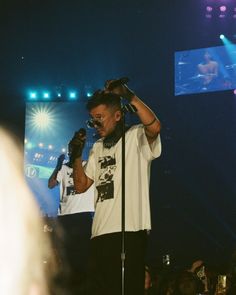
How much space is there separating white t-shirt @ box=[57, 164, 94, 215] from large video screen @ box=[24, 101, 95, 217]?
0.75 feet

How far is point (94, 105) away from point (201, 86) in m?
6.84

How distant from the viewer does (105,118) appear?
12.1 feet

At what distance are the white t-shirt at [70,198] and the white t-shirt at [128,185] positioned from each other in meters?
5.73

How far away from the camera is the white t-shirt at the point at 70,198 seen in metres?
9.38

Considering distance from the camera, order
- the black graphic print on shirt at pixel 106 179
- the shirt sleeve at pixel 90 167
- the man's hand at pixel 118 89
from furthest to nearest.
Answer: the shirt sleeve at pixel 90 167
the black graphic print on shirt at pixel 106 179
the man's hand at pixel 118 89

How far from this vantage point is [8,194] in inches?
207

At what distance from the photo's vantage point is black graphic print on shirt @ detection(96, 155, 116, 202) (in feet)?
11.7

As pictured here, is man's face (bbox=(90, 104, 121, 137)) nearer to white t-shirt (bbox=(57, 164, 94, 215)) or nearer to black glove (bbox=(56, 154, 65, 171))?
white t-shirt (bbox=(57, 164, 94, 215))

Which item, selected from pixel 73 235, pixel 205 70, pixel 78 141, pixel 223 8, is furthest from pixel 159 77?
pixel 78 141

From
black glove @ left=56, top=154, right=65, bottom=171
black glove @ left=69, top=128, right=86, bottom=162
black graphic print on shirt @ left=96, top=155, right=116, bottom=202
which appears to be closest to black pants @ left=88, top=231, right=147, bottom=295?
black graphic print on shirt @ left=96, top=155, right=116, bottom=202

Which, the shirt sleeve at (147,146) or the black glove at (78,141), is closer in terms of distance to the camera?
the shirt sleeve at (147,146)

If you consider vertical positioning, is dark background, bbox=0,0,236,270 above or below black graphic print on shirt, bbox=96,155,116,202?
above

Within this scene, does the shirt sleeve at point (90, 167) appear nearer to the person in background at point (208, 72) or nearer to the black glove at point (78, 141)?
the black glove at point (78, 141)

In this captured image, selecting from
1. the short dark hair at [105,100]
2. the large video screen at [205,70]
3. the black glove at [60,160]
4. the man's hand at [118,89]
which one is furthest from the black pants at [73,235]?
the man's hand at [118,89]
